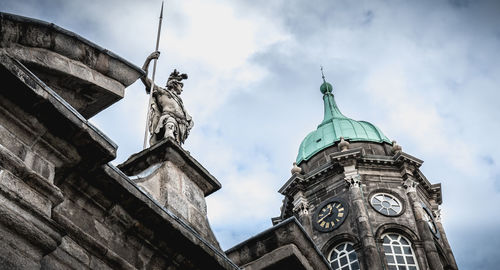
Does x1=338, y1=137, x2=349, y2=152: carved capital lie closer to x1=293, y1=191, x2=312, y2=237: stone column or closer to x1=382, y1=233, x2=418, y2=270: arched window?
x1=293, y1=191, x2=312, y2=237: stone column

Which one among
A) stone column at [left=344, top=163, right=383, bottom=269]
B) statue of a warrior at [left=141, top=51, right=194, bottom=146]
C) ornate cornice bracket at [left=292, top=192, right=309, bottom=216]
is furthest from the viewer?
ornate cornice bracket at [left=292, top=192, right=309, bottom=216]

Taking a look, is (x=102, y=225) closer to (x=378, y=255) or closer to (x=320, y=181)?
(x=378, y=255)

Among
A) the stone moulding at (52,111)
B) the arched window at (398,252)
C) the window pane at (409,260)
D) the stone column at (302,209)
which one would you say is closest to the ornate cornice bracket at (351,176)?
the stone column at (302,209)

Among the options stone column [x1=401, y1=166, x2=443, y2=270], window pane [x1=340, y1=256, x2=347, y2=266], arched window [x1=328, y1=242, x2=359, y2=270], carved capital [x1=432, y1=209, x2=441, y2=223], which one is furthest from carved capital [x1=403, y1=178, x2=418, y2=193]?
window pane [x1=340, y1=256, x2=347, y2=266]

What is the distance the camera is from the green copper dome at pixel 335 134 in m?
35.4

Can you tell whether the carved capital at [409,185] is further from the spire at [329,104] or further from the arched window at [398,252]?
the spire at [329,104]

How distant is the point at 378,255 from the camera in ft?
95.4

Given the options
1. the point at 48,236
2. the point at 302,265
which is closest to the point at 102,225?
the point at 48,236

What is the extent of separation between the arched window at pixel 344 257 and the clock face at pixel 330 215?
103 centimetres

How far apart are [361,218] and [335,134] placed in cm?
661

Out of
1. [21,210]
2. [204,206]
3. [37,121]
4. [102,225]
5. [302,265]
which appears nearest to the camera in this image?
[21,210]

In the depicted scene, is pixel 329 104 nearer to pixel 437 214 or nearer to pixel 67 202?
pixel 437 214

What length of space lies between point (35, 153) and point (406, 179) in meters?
28.2

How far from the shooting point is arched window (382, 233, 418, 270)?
2936cm
